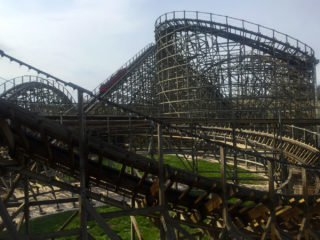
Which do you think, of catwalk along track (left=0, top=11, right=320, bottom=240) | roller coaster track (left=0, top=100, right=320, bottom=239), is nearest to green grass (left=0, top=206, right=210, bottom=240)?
catwalk along track (left=0, top=11, right=320, bottom=240)

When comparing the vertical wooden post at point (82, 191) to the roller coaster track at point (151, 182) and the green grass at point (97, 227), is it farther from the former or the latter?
the green grass at point (97, 227)

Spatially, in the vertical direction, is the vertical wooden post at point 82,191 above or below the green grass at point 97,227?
above

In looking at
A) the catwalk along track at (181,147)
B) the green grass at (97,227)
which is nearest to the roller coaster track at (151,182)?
the catwalk along track at (181,147)

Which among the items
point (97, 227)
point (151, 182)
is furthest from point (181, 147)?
point (151, 182)

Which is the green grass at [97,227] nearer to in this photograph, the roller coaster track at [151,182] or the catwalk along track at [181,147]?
the catwalk along track at [181,147]

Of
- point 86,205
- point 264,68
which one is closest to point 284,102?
point 264,68

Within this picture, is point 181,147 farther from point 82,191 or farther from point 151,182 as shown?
point 82,191

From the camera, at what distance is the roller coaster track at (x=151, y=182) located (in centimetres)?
385

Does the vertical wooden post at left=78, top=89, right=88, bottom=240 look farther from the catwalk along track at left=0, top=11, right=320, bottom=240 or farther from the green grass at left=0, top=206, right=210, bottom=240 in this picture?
the green grass at left=0, top=206, right=210, bottom=240

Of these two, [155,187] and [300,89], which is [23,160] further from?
[300,89]

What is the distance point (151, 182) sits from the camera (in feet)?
16.4

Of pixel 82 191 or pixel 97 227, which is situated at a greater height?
pixel 82 191

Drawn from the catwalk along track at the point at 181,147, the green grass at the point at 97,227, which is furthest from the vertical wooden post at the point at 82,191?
the green grass at the point at 97,227

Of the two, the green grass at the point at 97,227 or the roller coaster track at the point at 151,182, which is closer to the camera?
the roller coaster track at the point at 151,182
